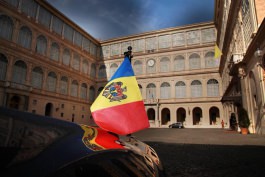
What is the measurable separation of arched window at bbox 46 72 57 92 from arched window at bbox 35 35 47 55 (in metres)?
3.49

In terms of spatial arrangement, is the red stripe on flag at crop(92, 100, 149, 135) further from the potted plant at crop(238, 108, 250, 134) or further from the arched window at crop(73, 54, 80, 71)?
the arched window at crop(73, 54, 80, 71)

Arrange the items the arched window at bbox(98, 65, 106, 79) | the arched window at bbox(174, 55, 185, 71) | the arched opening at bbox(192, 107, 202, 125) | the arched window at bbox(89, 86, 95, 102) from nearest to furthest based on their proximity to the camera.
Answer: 1. the arched window at bbox(174, 55, 185, 71)
2. the arched opening at bbox(192, 107, 202, 125)
3. the arched window at bbox(89, 86, 95, 102)
4. the arched window at bbox(98, 65, 106, 79)

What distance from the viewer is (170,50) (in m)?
36.6

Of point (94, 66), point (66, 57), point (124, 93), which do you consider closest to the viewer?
point (124, 93)

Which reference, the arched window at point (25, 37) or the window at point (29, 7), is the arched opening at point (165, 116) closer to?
the arched window at point (25, 37)

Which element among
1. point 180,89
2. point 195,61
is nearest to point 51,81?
point 180,89

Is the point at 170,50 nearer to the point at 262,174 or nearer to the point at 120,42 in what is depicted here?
the point at 120,42

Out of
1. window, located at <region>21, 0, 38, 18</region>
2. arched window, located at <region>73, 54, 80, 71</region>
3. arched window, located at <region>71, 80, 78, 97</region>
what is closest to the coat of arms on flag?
window, located at <region>21, 0, 38, 18</region>

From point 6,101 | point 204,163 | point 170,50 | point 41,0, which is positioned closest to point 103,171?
point 204,163

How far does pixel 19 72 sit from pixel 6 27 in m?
5.61

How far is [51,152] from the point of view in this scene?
2.54 feet

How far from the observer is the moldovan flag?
234 centimetres

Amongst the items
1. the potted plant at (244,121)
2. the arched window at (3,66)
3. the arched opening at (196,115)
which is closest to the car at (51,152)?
the potted plant at (244,121)

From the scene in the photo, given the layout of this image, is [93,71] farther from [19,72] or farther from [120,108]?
[120,108]
